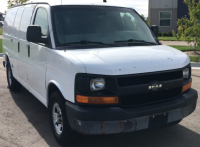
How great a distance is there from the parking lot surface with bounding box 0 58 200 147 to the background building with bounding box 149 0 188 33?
87.1ft

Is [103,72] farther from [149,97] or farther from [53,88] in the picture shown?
[53,88]

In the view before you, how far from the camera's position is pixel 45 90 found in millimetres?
4566

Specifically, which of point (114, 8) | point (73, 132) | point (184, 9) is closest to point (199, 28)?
point (114, 8)

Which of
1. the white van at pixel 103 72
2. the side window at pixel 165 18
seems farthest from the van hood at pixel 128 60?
the side window at pixel 165 18

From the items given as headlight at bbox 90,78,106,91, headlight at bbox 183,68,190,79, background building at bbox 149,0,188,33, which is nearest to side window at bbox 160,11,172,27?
background building at bbox 149,0,188,33

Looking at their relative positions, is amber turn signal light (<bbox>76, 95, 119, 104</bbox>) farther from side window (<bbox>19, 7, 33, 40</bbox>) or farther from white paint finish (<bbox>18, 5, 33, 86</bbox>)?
side window (<bbox>19, 7, 33, 40</bbox>)

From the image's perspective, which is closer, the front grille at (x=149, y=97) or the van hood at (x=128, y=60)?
the van hood at (x=128, y=60)

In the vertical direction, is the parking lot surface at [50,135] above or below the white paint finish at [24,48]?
below

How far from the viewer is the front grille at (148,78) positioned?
3538 millimetres

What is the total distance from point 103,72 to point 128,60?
16.4 inches

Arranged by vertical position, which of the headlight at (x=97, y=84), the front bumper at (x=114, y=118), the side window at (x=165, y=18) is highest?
the side window at (x=165, y=18)

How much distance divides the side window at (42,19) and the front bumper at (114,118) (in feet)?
5.19

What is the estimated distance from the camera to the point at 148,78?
3.69 meters

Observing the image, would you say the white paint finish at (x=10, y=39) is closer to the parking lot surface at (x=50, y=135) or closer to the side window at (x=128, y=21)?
the parking lot surface at (x=50, y=135)
